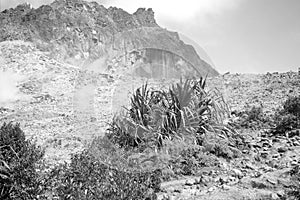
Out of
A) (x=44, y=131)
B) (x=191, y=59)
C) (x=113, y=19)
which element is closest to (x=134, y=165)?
(x=191, y=59)

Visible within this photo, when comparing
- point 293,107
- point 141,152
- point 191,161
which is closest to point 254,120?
point 293,107

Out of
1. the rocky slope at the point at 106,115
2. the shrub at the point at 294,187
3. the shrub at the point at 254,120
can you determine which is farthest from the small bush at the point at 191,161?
the shrub at the point at 254,120

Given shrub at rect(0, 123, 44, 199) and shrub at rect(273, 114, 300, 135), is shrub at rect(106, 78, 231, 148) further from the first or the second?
shrub at rect(0, 123, 44, 199)

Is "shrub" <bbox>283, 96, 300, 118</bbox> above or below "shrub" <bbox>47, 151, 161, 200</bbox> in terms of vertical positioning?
above

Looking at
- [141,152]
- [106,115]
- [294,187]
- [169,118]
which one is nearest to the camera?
[294,187]

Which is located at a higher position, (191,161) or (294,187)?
(294,187)

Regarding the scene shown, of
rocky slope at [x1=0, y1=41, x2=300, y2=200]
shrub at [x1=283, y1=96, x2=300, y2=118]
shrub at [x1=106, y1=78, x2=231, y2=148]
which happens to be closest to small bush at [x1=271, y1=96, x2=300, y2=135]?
shrub at [x1=283, y1=96, x2=300, y2=118]

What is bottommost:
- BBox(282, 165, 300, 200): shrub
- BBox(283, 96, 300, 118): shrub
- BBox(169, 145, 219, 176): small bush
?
BBox(169, 145, 219, 176): small bush

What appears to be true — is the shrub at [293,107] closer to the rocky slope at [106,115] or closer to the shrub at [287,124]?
the shrub at [287,124]

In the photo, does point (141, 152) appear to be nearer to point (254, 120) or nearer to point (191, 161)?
point (191, 161)

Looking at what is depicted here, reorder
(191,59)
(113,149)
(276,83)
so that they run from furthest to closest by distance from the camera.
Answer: (276,83)
(191,59)
(113,149)

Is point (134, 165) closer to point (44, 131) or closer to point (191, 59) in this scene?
point (191, 59)

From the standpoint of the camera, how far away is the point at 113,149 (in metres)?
6.93

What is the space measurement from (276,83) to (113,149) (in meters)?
10.6
